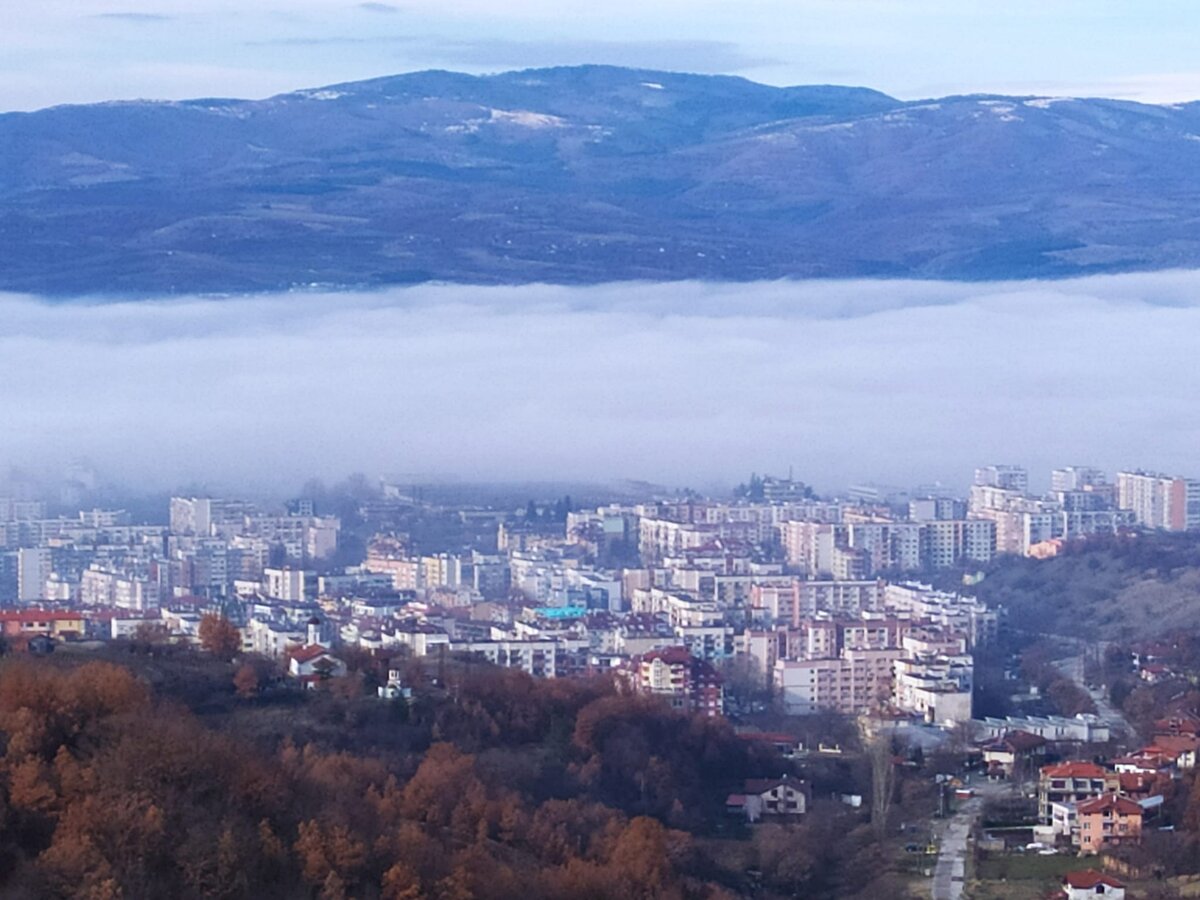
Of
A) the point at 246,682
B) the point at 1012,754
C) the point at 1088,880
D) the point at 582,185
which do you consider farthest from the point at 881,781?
the point at 582,185

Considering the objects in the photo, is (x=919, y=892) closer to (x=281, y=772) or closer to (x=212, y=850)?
(x=281, y=772)

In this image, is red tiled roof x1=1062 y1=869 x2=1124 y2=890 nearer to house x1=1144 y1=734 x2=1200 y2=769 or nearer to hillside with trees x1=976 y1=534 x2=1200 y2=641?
house x1=1144 y1=734 x2=1200 y2=769

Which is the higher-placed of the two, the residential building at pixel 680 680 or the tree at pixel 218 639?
the tree at pixel 218 639

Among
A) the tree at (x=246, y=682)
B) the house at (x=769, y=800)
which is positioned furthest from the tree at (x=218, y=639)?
the house at (x=769, y=800)

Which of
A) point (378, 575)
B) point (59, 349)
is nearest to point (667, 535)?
point (378, 575)

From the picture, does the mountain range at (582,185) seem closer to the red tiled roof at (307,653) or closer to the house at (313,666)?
the red tiled roof at (307,653)
